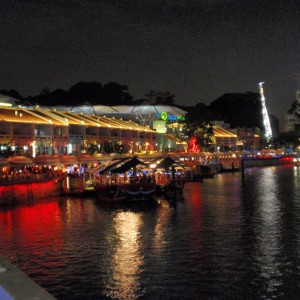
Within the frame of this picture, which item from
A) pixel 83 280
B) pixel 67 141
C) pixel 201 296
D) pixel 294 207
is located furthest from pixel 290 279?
pixel 67 141

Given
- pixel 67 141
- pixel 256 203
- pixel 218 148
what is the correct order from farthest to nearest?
pixel 218 148 → pixel 67 141 → pixel 256 203

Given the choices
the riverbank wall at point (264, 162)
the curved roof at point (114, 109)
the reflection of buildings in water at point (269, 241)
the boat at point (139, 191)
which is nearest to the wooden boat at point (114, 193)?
the boat at point (139, 191)

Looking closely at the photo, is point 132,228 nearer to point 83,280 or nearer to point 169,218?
point 169,218

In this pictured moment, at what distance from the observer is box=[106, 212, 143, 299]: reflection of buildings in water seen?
15.4 m

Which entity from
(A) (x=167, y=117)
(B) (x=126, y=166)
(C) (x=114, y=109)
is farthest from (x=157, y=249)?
(C) (x=114, y=109)

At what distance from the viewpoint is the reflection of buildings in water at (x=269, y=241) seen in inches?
650

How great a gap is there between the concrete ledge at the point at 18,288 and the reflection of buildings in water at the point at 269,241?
11.6 m

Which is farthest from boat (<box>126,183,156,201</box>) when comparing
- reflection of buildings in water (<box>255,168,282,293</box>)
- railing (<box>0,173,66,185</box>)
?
reflection of buildings in water (<box>255,168,282,293</box>)

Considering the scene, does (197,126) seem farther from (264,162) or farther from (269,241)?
(269,241)

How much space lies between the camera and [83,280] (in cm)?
1641

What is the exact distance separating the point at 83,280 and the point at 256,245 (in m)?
9.08

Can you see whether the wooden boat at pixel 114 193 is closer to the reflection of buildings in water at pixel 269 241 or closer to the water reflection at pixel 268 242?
the water reflection at pixel 268 242

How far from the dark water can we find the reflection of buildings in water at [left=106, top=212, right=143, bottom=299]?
34mm

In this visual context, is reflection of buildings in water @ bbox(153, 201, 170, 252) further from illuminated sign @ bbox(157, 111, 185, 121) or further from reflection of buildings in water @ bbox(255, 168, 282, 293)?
illuminated sign @ bbox(157, 111, 185, 121)
